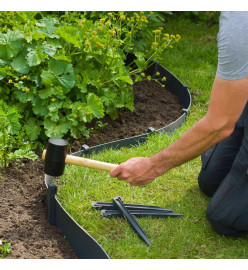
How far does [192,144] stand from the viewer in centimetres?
278

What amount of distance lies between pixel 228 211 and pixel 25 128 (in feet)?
5.66

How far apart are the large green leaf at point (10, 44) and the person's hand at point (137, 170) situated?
1.39m

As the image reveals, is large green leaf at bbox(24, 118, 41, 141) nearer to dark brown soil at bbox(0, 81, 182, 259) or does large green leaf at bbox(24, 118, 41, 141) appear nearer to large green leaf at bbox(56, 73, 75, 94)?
dark brown soil at bbox(0, 81, 182, 259)

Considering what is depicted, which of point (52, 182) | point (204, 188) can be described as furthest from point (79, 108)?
point (204, 188)

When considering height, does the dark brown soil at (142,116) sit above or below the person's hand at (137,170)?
below

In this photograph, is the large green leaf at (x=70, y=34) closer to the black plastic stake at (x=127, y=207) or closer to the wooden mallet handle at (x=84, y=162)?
the wooden mallet handle at (x=84, y=162)

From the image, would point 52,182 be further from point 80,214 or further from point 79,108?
point 79,108

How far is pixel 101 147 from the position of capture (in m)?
3.97

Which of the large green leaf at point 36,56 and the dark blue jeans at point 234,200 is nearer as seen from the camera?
the dark blue jeans at point 234,200

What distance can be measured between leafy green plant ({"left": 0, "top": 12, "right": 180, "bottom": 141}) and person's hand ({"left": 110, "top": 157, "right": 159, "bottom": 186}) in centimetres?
89

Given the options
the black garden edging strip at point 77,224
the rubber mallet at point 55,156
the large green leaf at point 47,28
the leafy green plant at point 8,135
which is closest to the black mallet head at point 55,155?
the rubber mallet at point 55,156

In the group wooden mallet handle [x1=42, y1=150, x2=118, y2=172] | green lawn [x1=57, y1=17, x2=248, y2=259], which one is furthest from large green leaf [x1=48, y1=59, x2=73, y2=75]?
wooden mallet handle [x1=42, y1=150, x2=118, y2=172]

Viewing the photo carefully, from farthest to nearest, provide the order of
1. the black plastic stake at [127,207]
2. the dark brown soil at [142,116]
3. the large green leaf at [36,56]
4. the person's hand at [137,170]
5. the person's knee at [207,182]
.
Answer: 1. the dark brown soil at [142,116]
2. the large green leaf at [36,56]
3. the person's knee at [207,182]
4. the black plastic stake at [127,207]
5. the person's hand at [137,170]

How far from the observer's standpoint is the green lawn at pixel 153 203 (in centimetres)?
303
